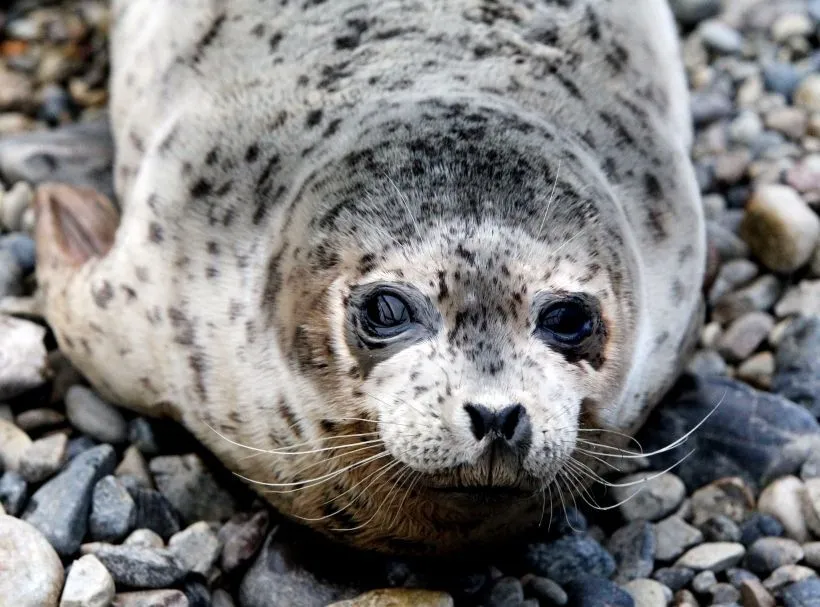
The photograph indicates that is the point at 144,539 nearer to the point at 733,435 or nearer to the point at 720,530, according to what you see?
the point at 720,530

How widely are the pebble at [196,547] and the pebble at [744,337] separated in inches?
67.7

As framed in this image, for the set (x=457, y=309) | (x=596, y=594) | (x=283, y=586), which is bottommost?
(x=596, y=594)

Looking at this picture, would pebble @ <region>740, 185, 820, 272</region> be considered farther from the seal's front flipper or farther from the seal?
the seal's front flipper

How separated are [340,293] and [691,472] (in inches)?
51.2

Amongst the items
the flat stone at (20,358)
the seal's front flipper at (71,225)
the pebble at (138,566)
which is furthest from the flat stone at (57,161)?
the pebble at (138,566)

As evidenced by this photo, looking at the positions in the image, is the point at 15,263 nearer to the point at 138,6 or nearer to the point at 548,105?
the point at 138,6

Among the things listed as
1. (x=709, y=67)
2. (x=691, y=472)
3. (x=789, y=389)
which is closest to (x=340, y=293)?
(x=691, y=472)

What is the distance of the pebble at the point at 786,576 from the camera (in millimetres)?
3119

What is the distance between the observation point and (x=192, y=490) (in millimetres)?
3330

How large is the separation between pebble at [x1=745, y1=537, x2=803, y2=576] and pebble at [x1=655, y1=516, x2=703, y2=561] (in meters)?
0.15

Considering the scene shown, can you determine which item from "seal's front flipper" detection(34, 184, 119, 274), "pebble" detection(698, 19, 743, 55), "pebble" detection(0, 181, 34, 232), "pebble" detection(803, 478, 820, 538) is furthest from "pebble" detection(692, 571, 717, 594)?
"pebble" detection(698, 19, 743, 55)

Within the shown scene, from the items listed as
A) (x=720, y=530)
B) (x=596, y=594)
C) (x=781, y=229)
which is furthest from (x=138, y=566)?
(x=781, y=229)

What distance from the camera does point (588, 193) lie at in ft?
9.77

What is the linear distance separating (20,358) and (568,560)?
1.58 m
